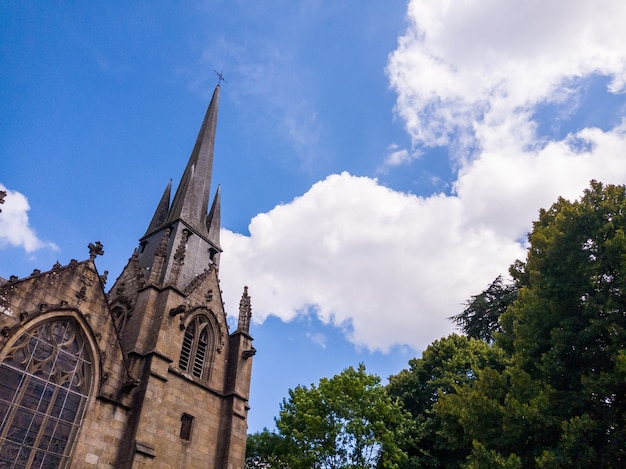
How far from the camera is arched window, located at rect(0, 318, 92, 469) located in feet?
45.4

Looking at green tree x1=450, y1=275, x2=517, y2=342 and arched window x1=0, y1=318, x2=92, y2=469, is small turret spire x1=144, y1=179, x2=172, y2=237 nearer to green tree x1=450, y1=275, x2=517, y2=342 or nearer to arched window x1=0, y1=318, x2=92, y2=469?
arched window x1=0, y1=318, x2=92, y2=469

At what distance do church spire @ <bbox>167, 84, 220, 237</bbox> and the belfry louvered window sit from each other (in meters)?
→ 6.63

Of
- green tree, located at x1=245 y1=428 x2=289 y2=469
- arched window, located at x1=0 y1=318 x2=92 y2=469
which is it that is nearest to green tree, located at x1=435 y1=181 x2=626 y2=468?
arched window, located at x1=0 y1=318 x2=92 y2=469

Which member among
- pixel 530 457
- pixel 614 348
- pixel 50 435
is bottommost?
pixel 530 457

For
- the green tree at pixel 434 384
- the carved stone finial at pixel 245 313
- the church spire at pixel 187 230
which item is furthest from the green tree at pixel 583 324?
the church spire at pixel 187 230

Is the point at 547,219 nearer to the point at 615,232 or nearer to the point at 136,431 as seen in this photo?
the point at 615,232

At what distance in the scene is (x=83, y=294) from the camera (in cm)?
1675

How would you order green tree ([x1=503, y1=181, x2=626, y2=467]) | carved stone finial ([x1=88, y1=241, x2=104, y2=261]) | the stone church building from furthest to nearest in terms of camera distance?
1. carved stone finial ([x1=88, y1=241, x2=104, y2=261])
2. the stone church building
3. green tree ([x1=503, y1=181, x2=626, y2=467])

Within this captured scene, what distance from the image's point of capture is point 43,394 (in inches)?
583

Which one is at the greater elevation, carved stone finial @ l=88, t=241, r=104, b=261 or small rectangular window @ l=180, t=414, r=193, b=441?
carved stone finial @ l=88, t=241, r=104, b=261

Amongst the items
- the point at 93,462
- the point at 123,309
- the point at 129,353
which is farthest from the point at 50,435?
the point at 123,309

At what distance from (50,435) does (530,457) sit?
13.6 m

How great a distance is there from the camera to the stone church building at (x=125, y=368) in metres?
14.5

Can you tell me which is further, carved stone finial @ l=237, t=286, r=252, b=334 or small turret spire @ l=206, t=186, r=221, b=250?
small turret spire @ l=206, t=186, r=221, b=250
